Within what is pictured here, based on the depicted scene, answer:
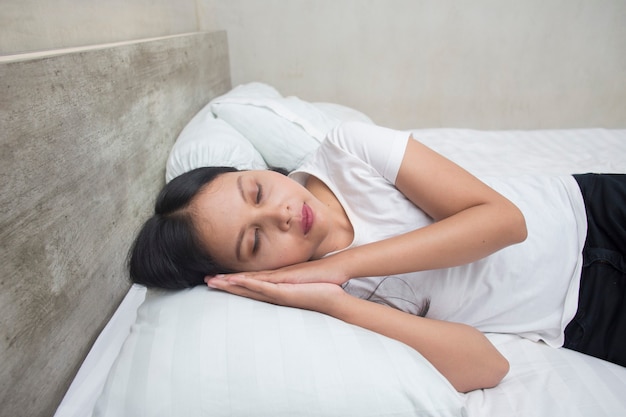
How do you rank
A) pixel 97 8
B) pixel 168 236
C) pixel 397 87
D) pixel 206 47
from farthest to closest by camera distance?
pixel 397 87
pixel 206 47
pixel 97 8
pixel 168 236

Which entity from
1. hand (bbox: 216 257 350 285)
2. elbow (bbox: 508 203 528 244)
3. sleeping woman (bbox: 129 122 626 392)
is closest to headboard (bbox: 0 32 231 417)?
sleeping woman (bbox: 129 122 626 392)

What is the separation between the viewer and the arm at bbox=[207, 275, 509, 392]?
2.52 feet

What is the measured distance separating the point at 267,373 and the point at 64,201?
1.54 feet

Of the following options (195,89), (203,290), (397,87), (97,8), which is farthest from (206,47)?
(203,290)

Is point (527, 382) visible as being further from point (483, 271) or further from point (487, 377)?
point (483, 271)

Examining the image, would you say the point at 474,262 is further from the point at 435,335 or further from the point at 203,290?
the point at 203,290

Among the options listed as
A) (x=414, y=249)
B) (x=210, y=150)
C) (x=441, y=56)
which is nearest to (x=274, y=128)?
(x=210, y=150)

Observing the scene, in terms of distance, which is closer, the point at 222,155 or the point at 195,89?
the point at 222,155

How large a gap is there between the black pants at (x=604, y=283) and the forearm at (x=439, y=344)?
0.78ft

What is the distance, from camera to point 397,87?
233 cm

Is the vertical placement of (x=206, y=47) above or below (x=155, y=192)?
above

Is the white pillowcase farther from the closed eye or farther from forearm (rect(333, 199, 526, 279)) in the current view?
forearm (rect(333, 199, 526, 279))

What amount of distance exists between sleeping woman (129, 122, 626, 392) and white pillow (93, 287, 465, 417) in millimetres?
102

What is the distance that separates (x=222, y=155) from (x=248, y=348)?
27.2 inches
